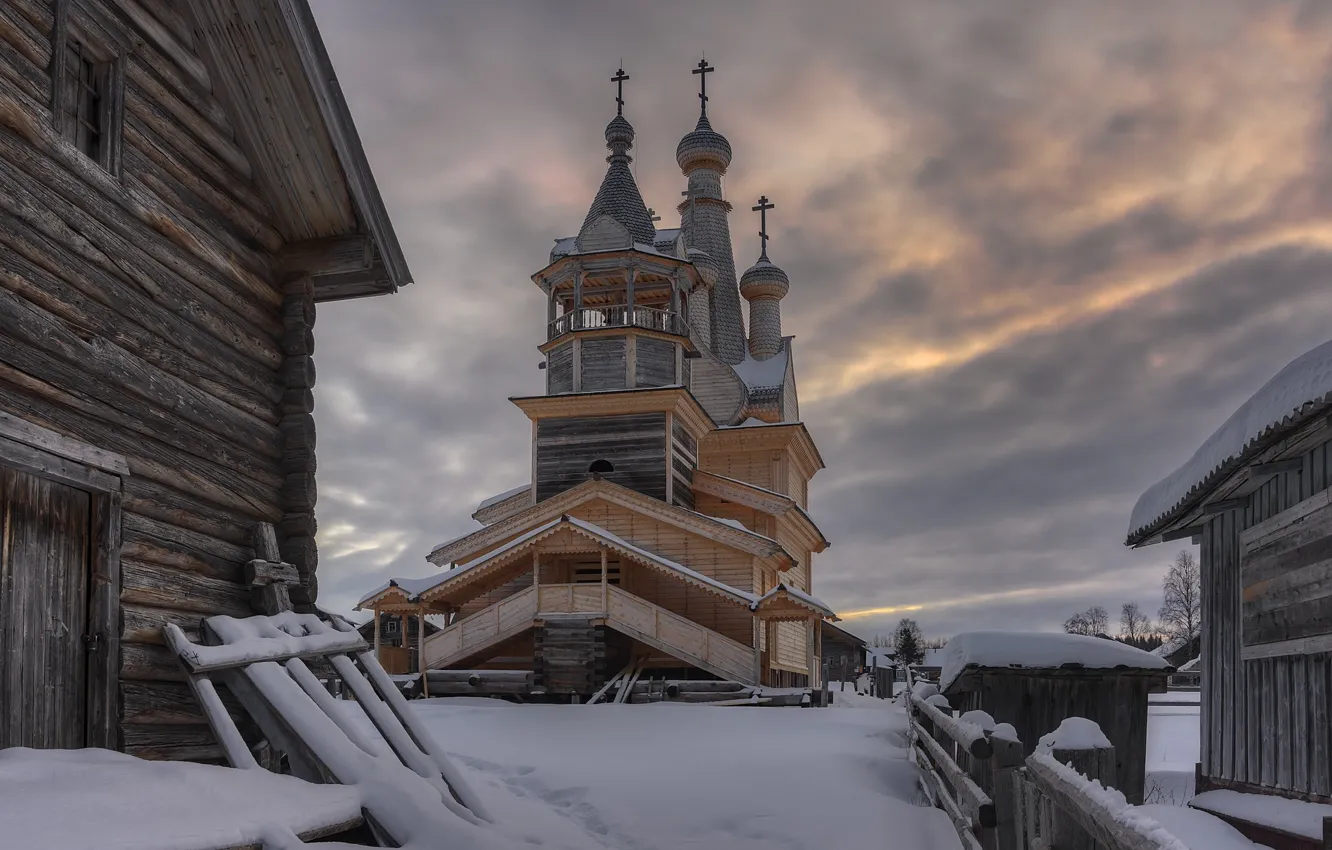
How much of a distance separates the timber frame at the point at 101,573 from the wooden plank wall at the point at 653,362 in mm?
23791

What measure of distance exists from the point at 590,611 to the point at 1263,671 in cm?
1655

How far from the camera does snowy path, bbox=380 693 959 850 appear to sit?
8.90 m

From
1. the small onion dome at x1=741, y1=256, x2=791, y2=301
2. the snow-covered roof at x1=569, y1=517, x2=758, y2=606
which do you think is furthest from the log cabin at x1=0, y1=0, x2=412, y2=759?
the small onion dome at x1=741, y1=256, x2=791, y2=301

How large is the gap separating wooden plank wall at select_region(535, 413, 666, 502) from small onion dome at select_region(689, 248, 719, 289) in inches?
479

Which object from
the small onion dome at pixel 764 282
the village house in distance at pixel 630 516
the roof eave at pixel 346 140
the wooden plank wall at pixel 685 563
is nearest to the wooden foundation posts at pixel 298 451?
the roof eave at pixel 346 140

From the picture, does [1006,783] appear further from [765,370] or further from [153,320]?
[765,370]

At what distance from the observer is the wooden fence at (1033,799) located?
10.9 feet

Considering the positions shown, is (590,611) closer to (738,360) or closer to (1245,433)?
(1245,433)

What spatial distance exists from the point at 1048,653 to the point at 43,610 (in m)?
9.25

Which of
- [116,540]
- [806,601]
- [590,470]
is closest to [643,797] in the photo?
[116,540]

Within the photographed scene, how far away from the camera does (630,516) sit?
29.2m

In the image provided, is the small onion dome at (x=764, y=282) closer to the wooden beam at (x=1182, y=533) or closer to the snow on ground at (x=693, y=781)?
the snow on ground at (x=693, y=781)

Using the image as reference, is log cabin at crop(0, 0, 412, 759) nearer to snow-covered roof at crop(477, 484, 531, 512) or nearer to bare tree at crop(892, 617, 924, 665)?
snow-covered roof at crop(477, 484, 531, 512)

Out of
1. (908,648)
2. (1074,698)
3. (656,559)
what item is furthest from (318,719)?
(908,648)
